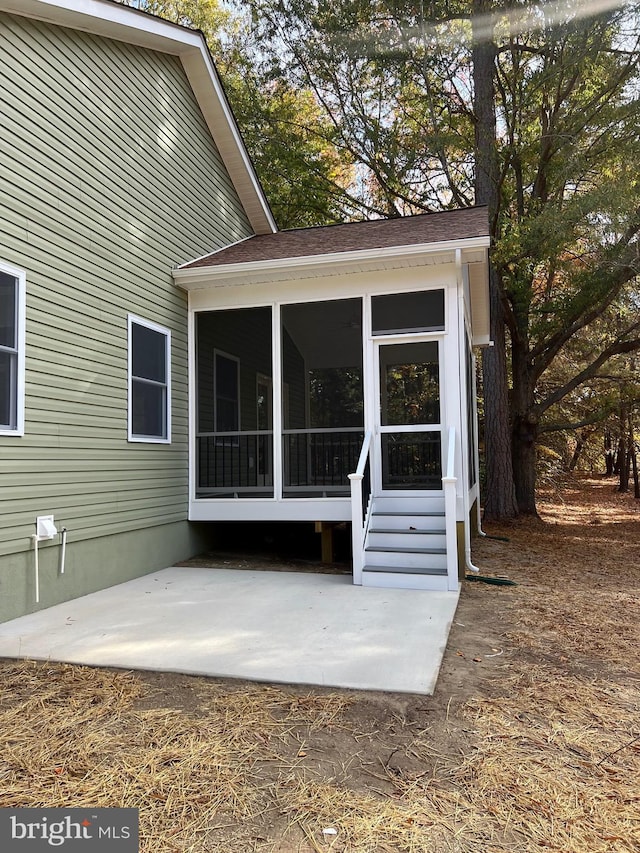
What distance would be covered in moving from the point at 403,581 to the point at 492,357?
7.50m

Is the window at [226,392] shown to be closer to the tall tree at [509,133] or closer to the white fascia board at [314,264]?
the white fascia board at [314,264]

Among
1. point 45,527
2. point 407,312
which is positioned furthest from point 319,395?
point 45,527

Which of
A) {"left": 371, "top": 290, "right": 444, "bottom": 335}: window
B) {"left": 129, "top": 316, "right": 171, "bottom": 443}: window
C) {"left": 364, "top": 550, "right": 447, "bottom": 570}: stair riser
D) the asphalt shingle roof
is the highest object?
the asphalt shingle roof

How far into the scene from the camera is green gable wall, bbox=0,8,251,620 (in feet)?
16.5

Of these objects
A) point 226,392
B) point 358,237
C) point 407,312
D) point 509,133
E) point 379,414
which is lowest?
point 379,414

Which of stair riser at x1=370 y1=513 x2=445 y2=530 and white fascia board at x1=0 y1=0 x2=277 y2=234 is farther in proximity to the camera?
stair riser at x1=370 y1=513 x2=445 y2=530

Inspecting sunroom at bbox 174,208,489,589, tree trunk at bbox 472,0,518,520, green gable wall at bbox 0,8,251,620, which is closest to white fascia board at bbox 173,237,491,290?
sunroom at bbox 174,208,489,589

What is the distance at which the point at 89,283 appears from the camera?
590 centimetres

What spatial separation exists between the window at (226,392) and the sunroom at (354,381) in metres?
0.03

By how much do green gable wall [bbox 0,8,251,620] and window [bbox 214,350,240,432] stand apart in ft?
3.60

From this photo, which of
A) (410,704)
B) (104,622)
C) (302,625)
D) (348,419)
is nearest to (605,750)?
(410,704)

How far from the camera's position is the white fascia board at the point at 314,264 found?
20.9 ft

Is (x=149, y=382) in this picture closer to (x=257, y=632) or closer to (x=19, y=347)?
(x=19, y=347)

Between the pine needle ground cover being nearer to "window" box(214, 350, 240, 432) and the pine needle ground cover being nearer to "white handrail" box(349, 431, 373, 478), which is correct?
"white handrail" box(349, 431, 373, 478)
